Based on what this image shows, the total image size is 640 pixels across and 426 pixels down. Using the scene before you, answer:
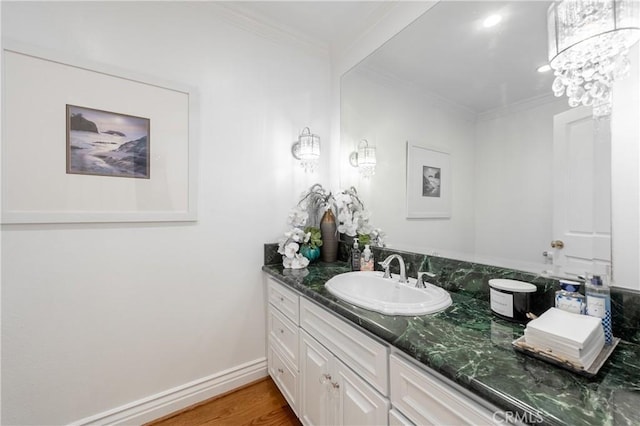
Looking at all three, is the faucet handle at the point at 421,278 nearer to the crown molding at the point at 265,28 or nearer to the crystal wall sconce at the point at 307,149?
the crystal wall sconce at the point at 307,149

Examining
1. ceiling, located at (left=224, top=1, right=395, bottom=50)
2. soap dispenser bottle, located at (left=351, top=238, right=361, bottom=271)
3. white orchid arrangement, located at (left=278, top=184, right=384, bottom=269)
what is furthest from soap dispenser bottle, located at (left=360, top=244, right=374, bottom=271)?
ceiling, located at (left=224, top=1, right=395, bottom=50)

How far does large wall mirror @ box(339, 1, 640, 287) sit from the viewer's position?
900 millimetres

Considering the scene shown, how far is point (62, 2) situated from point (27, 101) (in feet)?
1.73

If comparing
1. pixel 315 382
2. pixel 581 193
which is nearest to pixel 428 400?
pixel 315 382

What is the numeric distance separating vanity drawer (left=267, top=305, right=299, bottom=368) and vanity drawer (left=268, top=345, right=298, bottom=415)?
5 centimetres

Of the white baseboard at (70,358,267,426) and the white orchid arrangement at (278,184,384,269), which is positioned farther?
the white orchid arrangement at (278,184,384,269)

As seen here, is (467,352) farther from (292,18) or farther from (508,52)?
(292,18)

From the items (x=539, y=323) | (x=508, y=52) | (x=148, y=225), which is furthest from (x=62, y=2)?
(x=539, y=323)

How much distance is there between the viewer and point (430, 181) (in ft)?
4.75

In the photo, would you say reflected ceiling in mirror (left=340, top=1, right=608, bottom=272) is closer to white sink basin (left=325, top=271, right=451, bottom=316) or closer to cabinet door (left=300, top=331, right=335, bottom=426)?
white sink basin (left=325, top=271, right=451, bottom=316)

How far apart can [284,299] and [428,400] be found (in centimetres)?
96

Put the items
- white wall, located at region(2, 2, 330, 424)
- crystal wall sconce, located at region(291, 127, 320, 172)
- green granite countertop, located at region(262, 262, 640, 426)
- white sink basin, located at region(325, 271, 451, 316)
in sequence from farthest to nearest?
crystal wall sconce, located at region(291, 127, 320, 172), white wall, located at region(2, 2, 330, 424), white sink basin, located at region(325, 271, 451, 316), green granite countertop, located at region(262, 262, 640, 426)

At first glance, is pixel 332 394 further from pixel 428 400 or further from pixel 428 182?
pixel 428 182

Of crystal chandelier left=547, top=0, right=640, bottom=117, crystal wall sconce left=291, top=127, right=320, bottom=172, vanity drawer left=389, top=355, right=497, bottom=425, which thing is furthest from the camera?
crystal wall sconce left=291, top=127, right=320, bottom=172
